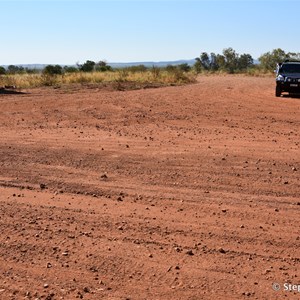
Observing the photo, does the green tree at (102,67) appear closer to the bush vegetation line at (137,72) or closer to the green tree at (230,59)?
the bush vegetation line at (137,72)

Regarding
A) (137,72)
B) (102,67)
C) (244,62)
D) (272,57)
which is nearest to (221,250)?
(137,72)

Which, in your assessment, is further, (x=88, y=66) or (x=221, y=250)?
(x=88, y=66)

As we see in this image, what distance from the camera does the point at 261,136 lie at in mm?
12633

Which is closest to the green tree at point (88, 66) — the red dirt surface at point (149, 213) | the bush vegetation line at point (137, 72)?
the bush vegetation line at point (137, 72)

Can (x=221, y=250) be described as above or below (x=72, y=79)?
below

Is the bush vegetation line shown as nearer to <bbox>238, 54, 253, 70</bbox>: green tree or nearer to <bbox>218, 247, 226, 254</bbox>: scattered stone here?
<bbox>238, 54, 253, 70</bbox>: green tree

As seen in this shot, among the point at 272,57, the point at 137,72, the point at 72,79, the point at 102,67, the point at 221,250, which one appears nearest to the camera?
the point at 221,250

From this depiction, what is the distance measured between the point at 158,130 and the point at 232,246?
828cm

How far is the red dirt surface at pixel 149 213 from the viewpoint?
16.0ft

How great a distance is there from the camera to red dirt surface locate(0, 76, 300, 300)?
16.0ft

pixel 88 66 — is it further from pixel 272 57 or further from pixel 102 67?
pixel 272 57

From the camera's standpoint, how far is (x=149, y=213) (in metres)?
6.75

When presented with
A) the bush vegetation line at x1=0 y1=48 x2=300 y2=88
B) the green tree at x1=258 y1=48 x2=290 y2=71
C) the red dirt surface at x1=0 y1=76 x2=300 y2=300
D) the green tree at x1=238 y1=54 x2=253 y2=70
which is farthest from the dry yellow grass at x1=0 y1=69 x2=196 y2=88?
the green tree at x1=238 y1=54 x2=253 y2=70

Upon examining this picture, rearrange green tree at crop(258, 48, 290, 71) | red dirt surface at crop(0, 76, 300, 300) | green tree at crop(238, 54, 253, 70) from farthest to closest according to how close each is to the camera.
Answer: green tree at crop(238, 54, 253, 70)
green tree at crop(258, 48, 290, 71)
red dirt surface at crop(0, 76, 300, 300)
